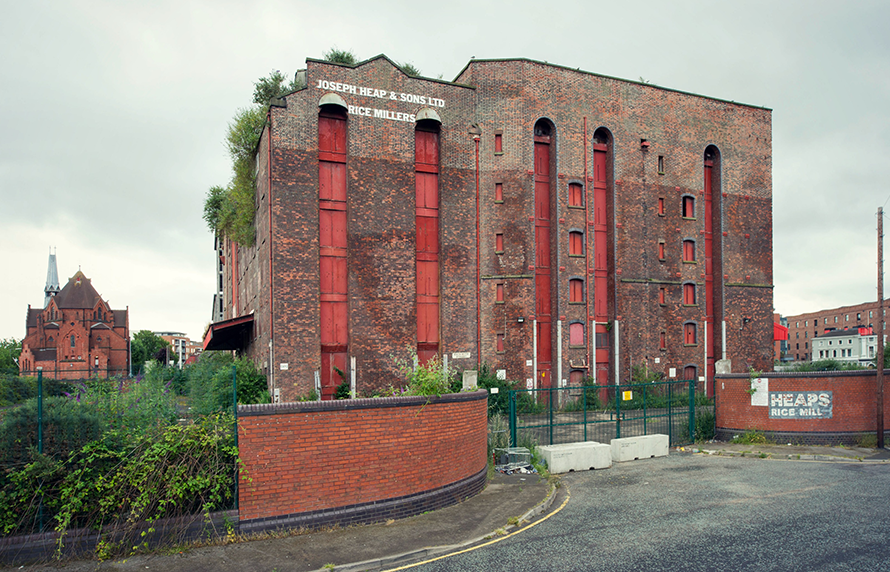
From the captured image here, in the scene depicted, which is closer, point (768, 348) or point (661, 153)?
point (661, 153)

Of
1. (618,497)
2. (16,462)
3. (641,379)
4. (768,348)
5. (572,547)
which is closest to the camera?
(16,462)

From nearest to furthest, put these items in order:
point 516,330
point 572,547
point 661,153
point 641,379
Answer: point 572,547 → point 516,330 → point 641,379 → point 661,153

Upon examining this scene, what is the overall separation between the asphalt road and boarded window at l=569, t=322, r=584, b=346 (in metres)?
16.5

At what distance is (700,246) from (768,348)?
8.28 m

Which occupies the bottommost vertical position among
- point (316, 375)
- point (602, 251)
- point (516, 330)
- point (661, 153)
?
point (316, 375)

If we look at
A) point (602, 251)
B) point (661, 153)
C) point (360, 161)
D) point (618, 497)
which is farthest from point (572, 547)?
point (661, 153)

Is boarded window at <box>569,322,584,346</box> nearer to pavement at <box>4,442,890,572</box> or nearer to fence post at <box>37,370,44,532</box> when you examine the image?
pavement at <box>4,442,890,572</box>

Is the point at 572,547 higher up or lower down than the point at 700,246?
lower down

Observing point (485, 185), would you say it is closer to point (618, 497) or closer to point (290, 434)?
point (618, 497)

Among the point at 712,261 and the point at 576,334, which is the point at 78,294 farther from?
the point at 712,261

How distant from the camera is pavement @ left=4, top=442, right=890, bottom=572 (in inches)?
313

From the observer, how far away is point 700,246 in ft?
116

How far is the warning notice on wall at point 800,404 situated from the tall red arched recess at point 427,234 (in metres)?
15.0

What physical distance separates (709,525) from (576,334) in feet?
71.1
